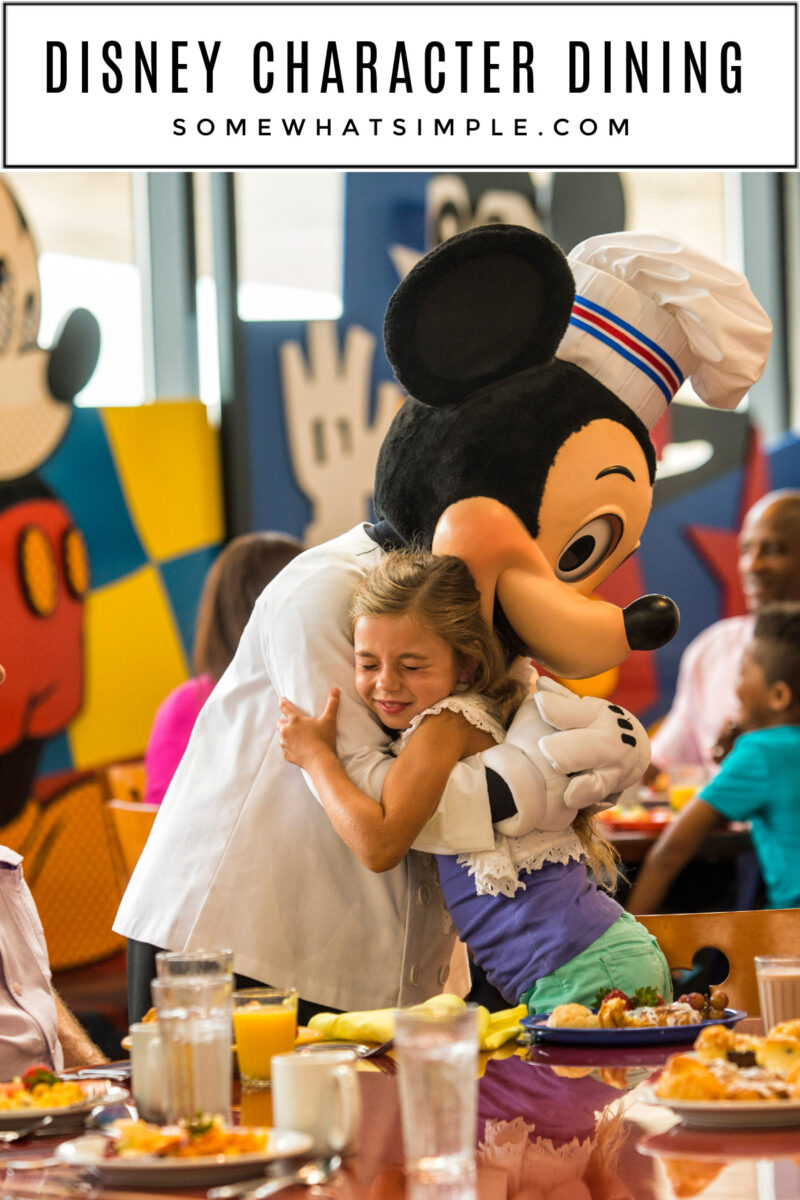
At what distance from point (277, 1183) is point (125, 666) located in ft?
13.6

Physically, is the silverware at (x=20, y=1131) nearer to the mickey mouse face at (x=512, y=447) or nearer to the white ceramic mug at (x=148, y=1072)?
the white ceramic mug at (x=148, y=1072)

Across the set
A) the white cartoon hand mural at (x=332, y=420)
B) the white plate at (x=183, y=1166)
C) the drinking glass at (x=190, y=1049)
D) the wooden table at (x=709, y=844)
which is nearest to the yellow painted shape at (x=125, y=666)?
the white cartoon hand mural at (x=332, y=420)

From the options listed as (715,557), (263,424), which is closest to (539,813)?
(263,424)

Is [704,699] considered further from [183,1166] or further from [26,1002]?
[183,1166]

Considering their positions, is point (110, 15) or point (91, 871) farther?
point (91, 871)

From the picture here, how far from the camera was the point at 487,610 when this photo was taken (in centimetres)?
197

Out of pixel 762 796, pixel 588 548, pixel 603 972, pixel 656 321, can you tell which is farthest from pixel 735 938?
pixel 762 796

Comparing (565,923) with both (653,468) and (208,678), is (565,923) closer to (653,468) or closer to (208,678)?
(653,468)

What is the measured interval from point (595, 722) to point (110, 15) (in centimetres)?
173

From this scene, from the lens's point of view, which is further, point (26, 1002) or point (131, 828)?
point (131, 828)

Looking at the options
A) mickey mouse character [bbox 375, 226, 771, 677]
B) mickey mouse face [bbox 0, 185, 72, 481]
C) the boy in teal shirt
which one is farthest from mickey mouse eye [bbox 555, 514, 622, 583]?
mickey mouse face [bbox 0, 185, 72, 481]

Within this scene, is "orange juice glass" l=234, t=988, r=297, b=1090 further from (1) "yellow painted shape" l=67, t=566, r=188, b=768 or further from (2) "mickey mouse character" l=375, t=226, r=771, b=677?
(1) "yellow painted shape" l=67, t=566, r=188, b=768

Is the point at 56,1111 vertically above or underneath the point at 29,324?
underneath

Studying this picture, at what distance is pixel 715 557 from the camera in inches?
252
